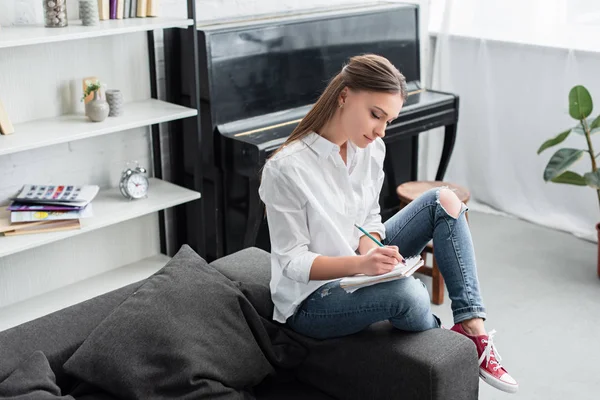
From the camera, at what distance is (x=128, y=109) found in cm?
311

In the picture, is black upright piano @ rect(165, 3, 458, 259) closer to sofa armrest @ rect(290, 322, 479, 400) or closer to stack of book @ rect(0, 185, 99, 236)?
stack of book @ rect(0, 185, 99, 236)

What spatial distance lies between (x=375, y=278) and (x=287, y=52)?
1.62m

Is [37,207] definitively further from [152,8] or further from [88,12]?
[152,8]

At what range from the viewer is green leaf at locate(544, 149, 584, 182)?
3.48 metres

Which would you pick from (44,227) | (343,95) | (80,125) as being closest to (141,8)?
(80,125)

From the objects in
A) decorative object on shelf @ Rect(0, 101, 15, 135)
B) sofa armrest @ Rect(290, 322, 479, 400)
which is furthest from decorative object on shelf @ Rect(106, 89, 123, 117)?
sofa armrest @ Rect(290, 322, 479, 400)

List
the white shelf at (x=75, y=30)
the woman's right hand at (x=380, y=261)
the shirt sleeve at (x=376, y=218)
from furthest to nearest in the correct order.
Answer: the white shelf at (x=75, y=30)
the shirt sleeve at (x=376, y=218)
the woman's right hand at (x=380, y=261)

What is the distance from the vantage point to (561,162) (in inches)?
138

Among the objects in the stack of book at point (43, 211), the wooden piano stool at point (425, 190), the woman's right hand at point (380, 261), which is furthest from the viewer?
the wooden piano stool at point (425, 190)

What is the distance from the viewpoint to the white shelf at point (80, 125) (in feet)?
8.85

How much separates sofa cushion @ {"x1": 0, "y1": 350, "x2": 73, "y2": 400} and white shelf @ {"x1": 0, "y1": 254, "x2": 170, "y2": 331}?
106 centimetres

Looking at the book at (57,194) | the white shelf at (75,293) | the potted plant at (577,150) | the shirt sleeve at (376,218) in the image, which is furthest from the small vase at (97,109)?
the potted plant at (577,150)

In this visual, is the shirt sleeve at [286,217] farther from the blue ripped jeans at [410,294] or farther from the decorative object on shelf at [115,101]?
the decorative object on shelf at [115,101]

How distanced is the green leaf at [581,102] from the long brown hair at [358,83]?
165cm
